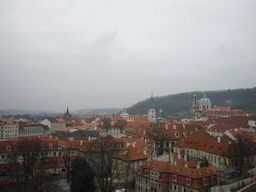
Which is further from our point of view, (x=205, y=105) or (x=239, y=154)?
(x=205, y=105)

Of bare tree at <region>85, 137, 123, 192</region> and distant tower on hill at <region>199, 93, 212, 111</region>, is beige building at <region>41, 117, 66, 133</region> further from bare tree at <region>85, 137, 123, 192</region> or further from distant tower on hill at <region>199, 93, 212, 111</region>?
distant tower on hill at <region>199, 93, 212, 111</region>

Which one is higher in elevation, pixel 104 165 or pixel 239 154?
pixel 239 154

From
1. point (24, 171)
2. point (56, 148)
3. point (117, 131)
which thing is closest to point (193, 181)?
point (24, 171)

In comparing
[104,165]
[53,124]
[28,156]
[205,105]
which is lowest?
[53,124]

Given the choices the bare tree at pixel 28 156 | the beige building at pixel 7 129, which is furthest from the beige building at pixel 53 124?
the bare tree at pixel 28 156

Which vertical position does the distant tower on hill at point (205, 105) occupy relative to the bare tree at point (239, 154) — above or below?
above

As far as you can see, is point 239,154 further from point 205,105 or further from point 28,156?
point 205,105

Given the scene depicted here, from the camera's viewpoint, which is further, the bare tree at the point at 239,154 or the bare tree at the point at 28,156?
the bare tree at the point at 239,154

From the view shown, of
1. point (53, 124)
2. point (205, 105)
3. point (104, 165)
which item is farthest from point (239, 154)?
point (205, 105)

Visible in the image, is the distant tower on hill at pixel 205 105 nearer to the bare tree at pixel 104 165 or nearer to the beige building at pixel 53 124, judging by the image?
the beige building at pixel 53 124

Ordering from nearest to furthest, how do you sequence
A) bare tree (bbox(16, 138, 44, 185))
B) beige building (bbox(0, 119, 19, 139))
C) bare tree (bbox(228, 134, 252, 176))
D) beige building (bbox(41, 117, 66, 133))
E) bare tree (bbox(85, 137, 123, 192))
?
1. bare tree (bbox(85, 137, 123, 192))
2. bare tree (bbox(16, 138, 44, 185))
3. bare tree (bbox(228, 134, 252, 176))
4. beige building (bbox(0, 119, 19, 139))
5. beige building (bbox(41, 117, 66, 133))

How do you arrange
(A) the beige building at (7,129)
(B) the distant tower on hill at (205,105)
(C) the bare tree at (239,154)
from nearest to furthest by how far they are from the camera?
(C) the bare tree at (239,154) < (A) the beige building at (7,129) < (B) the distant tower on hill at (205,105)

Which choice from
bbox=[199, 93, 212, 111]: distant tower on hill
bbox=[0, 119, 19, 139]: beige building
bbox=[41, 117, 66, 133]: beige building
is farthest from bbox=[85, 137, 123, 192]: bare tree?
bbox=[199, 93, 212, 111]: distant tower on hill

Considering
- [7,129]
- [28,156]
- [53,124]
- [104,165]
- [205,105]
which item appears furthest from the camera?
[205,105]
